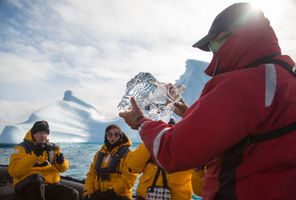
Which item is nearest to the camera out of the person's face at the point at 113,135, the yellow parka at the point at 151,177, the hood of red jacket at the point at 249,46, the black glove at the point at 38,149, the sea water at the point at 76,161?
the hood of red jacket at the point at 249,46

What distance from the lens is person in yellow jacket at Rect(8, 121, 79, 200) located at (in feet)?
16.0

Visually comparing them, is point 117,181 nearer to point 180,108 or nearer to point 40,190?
point 40,190

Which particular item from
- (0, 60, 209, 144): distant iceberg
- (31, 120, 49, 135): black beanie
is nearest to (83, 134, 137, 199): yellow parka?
(31, 120, 49, 135): black beanie

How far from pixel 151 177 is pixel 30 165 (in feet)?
6.20

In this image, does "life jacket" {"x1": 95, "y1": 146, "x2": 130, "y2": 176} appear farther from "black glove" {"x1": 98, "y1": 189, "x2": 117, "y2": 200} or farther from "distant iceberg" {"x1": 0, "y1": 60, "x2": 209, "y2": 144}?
"distant iceberg" {"x1": 0, "y1": 60, "x2": 209, "y2": 144}

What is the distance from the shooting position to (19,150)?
5.09 m

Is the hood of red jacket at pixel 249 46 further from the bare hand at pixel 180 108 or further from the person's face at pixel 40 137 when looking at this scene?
the person's face at pixel 40 137

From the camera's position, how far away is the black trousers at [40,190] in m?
4.84

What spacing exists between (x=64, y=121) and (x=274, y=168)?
185 feet

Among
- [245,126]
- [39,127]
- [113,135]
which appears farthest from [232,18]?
[39,127]

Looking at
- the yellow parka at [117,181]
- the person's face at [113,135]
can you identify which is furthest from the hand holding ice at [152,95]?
the person's face at [113,135]

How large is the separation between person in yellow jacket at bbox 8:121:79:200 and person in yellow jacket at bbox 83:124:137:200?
432 mm

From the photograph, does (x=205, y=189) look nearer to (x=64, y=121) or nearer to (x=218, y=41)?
(x=218, y=41)

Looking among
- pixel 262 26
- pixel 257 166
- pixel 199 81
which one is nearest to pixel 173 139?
pixel 257 166
